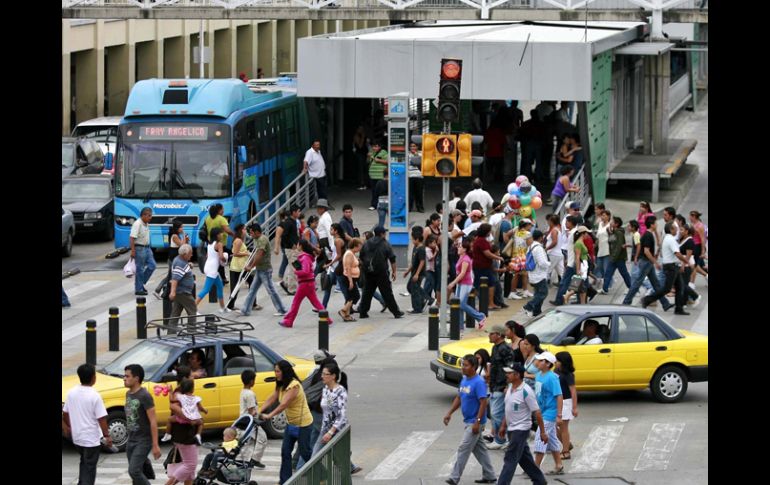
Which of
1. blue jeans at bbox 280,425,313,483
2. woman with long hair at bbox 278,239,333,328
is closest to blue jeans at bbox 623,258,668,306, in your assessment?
woman with long hair at bbox 278,239,333,328

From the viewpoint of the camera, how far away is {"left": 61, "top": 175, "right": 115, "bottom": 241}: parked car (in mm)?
33219

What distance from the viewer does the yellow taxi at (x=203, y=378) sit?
49.9 ft

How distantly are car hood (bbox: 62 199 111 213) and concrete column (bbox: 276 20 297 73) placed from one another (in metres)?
44.7

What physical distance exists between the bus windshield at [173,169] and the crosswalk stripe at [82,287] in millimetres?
2526

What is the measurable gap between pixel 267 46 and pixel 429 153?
182ft

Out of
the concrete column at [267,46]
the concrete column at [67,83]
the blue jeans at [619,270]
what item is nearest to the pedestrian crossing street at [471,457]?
the blue jeans at [619,270]

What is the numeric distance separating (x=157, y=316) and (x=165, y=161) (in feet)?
20.4

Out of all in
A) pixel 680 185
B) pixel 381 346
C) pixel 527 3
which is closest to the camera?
pixel 381 346

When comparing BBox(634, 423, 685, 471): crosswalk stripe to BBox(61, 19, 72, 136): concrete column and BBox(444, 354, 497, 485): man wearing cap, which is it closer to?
BBox(444, 354, 497, 485): man wearing cap

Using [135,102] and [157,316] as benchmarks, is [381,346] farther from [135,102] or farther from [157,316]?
[135,102]
